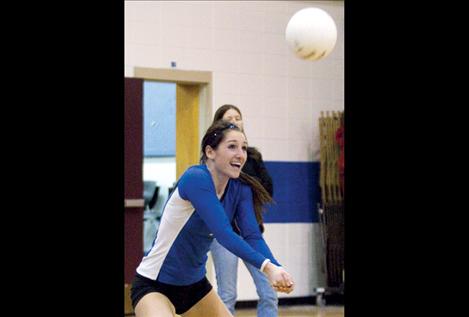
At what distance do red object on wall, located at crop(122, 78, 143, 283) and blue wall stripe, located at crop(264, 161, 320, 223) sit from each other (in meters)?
1.58

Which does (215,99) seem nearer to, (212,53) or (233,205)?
(212,53)

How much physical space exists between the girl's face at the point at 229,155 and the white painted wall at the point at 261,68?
4518mm

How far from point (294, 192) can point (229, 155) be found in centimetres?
549

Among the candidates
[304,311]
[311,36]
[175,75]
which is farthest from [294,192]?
[311,36]

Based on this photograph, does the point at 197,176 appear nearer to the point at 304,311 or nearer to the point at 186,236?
the point at 186,236

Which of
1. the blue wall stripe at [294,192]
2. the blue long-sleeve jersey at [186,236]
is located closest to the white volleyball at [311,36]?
the blue long-sleeve jersey at [186,236]

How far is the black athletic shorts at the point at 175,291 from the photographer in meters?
3.96

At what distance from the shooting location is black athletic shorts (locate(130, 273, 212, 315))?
13.0 ft

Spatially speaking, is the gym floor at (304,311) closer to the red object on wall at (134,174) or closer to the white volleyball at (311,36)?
the red object on wall at (134,174)

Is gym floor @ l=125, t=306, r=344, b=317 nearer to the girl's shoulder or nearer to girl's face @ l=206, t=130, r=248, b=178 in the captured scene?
girl's face @ l=206, t=130, r=248, b=178

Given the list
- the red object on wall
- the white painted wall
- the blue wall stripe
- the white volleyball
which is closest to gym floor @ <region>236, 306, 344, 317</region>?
the white painted wall
